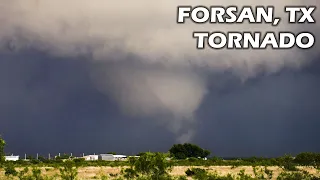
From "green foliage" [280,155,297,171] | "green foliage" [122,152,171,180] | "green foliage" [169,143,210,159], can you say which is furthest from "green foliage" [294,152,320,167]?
"green foliage" [169,143,210,159]

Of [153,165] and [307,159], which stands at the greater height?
[153,165]

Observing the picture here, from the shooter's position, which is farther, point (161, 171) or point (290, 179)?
point (290, 179)

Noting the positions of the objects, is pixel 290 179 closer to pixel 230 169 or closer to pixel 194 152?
pixel 230 169

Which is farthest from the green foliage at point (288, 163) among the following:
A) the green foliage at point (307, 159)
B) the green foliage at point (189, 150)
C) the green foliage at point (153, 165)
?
the green foliage at point (189, 150)

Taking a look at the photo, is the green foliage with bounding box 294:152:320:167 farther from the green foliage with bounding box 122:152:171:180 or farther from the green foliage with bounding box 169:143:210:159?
the green foliage with bounding box 169:143:210:159

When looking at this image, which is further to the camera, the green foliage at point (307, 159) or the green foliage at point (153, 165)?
the green foliage at point (307, 159)

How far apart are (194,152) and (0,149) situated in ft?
314

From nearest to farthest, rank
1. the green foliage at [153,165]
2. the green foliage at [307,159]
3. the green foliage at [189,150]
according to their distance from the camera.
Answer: the green foliage at [153,165] < the green foliage at [307,159] < the green foliage at [189,150]

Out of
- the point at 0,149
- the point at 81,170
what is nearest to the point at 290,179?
the point at 81,170

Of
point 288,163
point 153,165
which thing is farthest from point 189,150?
point 153,165

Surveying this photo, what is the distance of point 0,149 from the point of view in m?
81.8

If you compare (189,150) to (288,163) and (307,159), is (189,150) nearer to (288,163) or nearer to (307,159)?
(307,159)

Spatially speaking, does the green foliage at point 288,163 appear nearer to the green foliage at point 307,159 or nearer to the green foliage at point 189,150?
the green foliage at point 307,159

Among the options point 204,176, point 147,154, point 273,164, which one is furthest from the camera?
point 273,164
